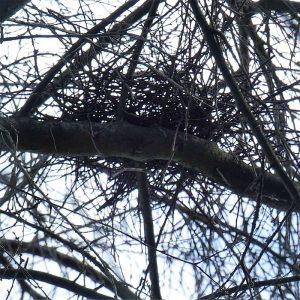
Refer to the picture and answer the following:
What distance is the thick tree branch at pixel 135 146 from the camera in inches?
98.1

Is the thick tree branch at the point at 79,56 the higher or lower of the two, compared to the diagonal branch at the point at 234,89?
higher

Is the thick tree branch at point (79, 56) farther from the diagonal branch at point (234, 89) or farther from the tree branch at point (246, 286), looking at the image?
the tree branch at point (246, 286)

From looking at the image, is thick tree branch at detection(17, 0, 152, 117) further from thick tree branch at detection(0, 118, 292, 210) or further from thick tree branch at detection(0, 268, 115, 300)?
thick tree branch at detection(0, 268, 115, 300)

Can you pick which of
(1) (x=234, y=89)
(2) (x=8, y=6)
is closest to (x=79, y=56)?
(2) (x=8, y=6)

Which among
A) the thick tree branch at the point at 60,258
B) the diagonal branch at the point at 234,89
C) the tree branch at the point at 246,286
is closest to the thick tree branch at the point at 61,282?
the thick tree branch at the point at 60,258

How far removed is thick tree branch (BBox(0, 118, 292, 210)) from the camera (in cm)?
249

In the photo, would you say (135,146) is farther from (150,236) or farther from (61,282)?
(61,282)

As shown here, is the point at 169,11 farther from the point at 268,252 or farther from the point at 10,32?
the point at 268,252

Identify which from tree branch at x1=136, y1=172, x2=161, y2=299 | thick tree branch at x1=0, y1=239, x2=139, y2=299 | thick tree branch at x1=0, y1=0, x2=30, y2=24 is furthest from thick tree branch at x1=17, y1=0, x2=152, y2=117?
thick tree branch at x1=0, y1=239, x2=139, y2=299

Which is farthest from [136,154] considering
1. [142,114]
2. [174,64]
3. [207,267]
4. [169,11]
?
[207,267]

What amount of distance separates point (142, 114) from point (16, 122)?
0.51m

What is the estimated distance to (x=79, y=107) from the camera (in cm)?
269

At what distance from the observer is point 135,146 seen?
2639mm

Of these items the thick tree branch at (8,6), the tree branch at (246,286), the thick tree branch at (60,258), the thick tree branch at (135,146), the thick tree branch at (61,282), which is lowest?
the tree branch at (246,286)
